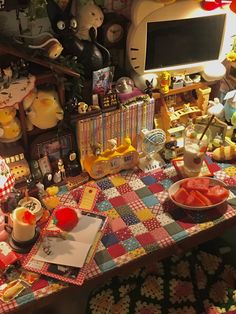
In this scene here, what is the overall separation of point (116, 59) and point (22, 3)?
0.58 meters

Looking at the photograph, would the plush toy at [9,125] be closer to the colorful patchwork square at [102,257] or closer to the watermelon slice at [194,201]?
the colorful patchwork square at [102,257]

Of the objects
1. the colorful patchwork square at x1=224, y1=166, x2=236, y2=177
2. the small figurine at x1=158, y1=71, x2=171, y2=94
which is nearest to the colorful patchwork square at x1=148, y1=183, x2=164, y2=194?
the colorful patchwork square at x1=224, y1=166, x2=236, y2=177

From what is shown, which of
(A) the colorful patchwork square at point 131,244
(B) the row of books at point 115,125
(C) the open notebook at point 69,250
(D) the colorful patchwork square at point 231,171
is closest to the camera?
(C) the open notebook at point 69,250

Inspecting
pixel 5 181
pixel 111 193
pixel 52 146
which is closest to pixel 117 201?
A: pixel 111 193

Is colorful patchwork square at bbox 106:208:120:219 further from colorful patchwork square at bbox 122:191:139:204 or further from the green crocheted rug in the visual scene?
the green crocheted rug

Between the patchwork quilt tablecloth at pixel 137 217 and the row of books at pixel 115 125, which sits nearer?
the patchwork quilt tablecloth at pixel 137 217

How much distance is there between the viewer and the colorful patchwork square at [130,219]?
5.92 feet

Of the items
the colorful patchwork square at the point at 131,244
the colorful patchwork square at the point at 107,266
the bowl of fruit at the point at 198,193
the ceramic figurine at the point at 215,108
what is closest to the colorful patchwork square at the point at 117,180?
the bowl of fruit at the point at 198,193

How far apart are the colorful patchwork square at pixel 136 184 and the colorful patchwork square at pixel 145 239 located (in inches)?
10.4

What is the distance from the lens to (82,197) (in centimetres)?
189

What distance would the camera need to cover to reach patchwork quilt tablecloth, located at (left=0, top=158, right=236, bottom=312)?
5.41ft

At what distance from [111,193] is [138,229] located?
0.24m

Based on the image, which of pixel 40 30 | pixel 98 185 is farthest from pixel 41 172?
pixel 40 30

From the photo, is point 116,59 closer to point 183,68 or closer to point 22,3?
point 183,68
